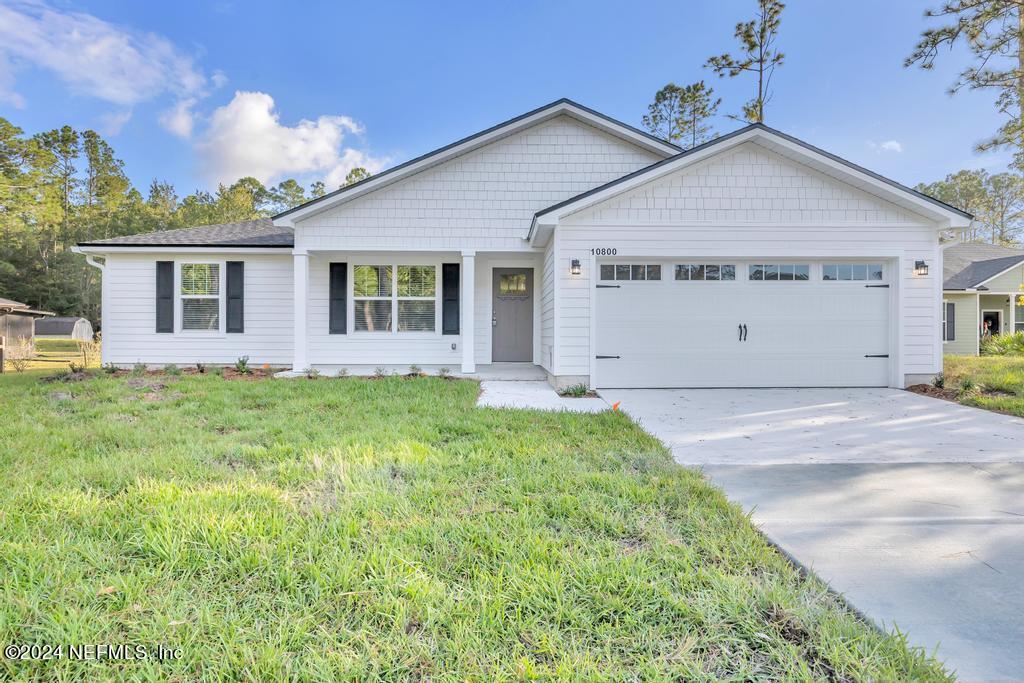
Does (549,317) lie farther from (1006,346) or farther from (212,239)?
(1006,346)

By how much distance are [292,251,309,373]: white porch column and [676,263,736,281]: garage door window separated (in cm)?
707

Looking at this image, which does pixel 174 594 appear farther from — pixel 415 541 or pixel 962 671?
pixel 962 671

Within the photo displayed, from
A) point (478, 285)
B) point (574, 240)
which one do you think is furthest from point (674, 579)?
point (478, 285)

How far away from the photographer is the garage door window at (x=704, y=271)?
301 inches

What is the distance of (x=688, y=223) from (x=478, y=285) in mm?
4697

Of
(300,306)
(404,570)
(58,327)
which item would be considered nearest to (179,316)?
(300,306)

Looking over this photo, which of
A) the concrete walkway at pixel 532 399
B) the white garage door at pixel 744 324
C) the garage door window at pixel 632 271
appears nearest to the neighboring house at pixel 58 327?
the concrete walkway at pixel 532 399

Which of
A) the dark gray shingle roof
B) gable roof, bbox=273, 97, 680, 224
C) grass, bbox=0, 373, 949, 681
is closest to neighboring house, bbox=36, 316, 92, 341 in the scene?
the dark gray shingle roof

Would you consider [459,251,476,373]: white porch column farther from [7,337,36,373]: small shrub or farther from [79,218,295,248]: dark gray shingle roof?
[7,337,36,373]: small shrub

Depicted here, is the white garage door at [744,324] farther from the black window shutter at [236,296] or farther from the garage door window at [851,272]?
the black window shutter at [236,296]

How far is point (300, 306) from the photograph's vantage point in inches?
352

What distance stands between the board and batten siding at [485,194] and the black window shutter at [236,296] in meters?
1.98

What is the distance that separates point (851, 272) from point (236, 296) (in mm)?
11999

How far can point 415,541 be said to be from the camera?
228cm
